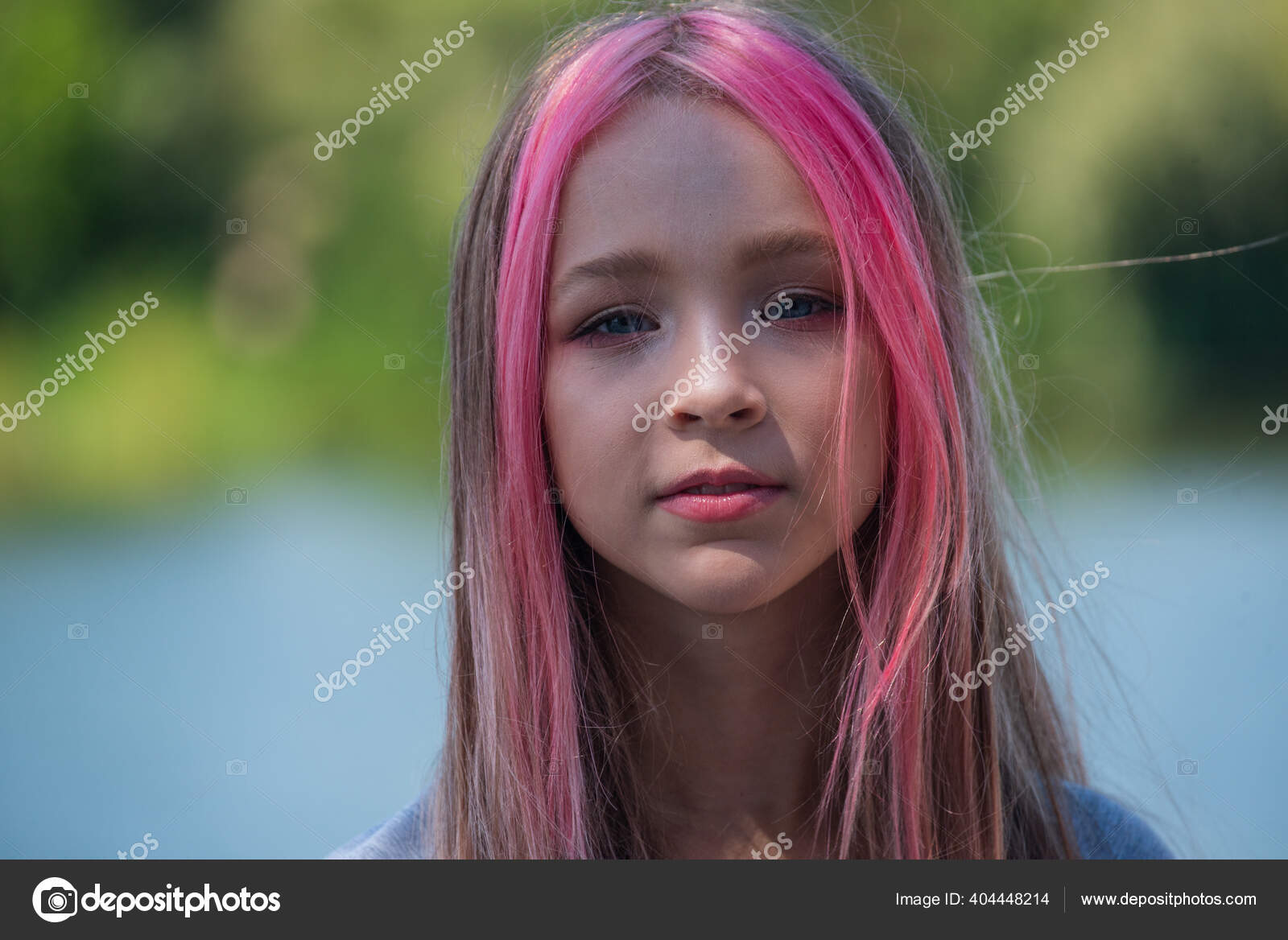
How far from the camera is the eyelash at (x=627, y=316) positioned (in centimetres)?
142

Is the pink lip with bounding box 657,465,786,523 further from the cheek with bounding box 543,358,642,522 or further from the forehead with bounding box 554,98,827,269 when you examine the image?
the forehead with bounding box 554,98,827,269

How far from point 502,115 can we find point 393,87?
3.49ft

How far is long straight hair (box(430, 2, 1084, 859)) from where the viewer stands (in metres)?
1.49

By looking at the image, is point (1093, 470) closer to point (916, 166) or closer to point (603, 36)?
point (916, 166)

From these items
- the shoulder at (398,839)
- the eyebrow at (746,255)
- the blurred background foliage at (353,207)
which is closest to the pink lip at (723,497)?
the eyebrow at (746,255)

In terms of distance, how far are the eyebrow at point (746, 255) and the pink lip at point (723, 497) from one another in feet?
0.88

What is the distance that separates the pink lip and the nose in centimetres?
6

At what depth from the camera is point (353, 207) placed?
4984 mm

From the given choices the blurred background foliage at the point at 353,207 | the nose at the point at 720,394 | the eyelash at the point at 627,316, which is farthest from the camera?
the blurred background foliage at the point at 353,207

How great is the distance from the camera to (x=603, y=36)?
63.7 inches

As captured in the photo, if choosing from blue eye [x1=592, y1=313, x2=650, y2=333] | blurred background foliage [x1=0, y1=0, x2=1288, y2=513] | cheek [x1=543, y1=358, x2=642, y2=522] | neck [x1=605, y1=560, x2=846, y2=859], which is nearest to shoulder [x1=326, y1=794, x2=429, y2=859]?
neck [x1=605, y1=560, x2=846, y2=859]

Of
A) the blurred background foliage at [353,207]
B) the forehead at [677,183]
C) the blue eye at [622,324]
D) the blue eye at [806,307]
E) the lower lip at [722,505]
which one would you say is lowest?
the lower lip at [722,505]

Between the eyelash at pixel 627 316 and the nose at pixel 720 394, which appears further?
the eyelash at pixel 627 316

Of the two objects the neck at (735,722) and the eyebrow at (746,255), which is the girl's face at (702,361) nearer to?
the eyebrow at (746,255)
